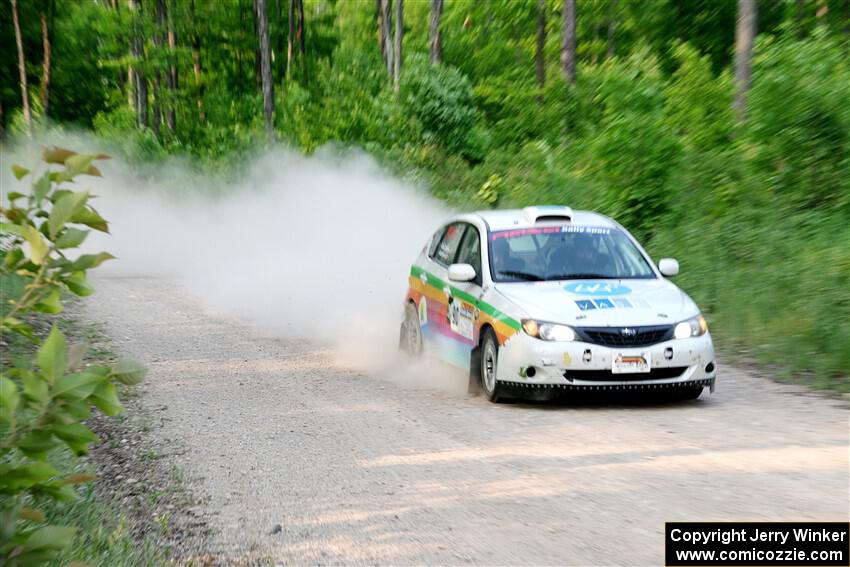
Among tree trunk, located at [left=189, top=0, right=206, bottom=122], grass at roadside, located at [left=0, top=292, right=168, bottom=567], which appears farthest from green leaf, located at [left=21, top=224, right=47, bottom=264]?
tree trunk, located at [left=189, top=0, right=206, bottom=122]

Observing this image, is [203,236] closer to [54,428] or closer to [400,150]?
[400,150]

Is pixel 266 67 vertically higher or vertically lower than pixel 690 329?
higher

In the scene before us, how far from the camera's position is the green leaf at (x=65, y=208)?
2988 mm

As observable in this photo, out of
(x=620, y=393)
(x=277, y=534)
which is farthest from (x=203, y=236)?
(x=277, y=534)

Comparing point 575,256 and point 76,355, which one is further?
point 575,256

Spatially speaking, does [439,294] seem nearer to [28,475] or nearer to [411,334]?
[411,334]

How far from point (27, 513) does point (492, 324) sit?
6731mm

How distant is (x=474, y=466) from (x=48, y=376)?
471 cm

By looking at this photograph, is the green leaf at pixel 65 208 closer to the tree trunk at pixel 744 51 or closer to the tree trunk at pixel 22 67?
the tree trunk at pixel 744 51

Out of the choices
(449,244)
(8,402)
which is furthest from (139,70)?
(8,402)

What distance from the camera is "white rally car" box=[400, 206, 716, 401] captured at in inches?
352

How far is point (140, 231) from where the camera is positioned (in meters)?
33.8

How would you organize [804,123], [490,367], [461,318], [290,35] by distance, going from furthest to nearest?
1. [290,35]
2. [804,123]
3. [461,318]
4. [490,367]

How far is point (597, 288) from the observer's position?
9.73m
